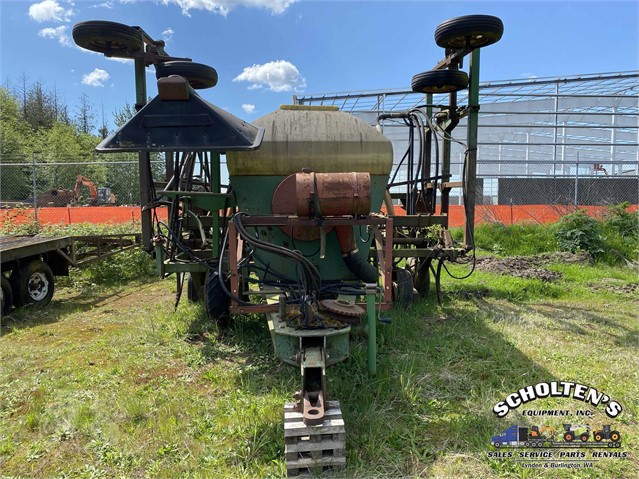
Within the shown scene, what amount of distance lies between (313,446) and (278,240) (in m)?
1.89

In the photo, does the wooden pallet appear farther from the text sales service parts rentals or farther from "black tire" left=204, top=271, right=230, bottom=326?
"black tire" left=204, top=271, right=230, bottom=326

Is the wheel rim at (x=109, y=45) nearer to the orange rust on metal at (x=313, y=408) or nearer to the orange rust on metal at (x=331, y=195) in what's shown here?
the orange rust on metal at (x=331, y=195)

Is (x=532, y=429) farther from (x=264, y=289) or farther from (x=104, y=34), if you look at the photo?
(x=104, y=34)

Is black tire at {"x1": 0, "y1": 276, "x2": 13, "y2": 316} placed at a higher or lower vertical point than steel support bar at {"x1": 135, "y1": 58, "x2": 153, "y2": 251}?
lower

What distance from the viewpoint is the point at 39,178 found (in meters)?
25.4

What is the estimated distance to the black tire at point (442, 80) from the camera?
18.4ft

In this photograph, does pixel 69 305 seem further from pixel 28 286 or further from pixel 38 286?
pixel 28 286

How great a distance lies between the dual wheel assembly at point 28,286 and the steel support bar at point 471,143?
18.5 ft

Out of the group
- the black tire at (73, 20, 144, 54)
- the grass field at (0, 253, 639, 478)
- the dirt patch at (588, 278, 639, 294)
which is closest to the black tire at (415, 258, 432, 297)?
the grass field at (0, 253, 639, 478)

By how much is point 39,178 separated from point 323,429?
28.3 meters

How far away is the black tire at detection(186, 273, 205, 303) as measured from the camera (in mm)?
5402

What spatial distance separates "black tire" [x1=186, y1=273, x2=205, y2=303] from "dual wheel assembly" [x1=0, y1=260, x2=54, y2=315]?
2051mm

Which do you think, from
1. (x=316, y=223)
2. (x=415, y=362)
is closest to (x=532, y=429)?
(x=415, y=362)

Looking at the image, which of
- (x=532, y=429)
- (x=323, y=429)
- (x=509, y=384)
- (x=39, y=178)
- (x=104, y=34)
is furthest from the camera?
(x=39, y=178)
